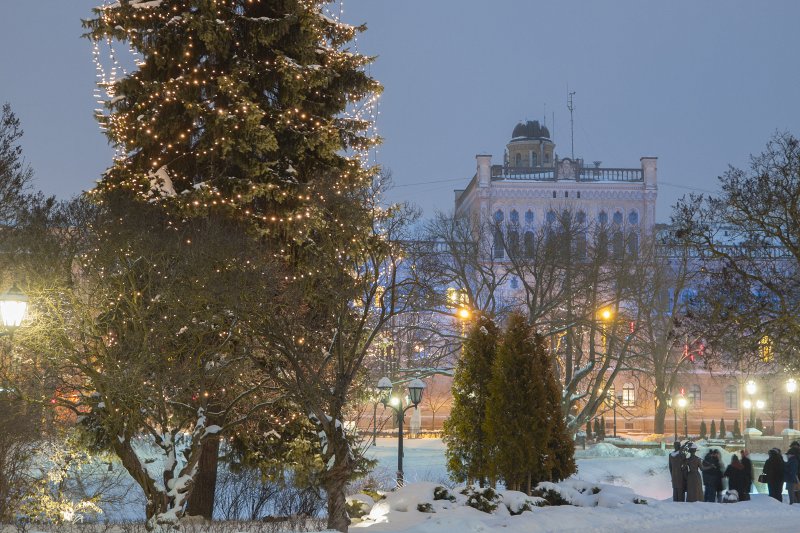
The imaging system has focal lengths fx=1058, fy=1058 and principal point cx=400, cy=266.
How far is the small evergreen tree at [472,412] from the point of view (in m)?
21.6

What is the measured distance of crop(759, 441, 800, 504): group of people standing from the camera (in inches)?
954

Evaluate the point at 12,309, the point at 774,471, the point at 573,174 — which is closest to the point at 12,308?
the point at 12,309

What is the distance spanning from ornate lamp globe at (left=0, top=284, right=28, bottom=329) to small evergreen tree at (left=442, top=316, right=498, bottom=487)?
1019 centimetres

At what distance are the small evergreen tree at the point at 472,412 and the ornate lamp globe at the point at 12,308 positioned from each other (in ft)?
33.4

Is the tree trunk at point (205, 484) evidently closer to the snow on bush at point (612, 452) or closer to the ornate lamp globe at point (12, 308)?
the ornate lamp globe at point (12, 308)

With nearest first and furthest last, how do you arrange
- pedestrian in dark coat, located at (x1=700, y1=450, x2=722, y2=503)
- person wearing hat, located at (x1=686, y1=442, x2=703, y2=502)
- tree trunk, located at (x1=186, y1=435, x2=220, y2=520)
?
tree trunk, located at (x1=186, y1=435, x2=220, y2=520)
person wearing hat, located at (x1=686, y1=442, x2=703, y2=502)
pedestrian in dark coat, located at (x1=700, y1=450, x2=722, y2=503)

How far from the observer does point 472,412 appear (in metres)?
21.8

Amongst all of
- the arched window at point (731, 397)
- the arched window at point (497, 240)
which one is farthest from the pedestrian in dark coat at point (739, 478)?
the arched window at point (731, 397)

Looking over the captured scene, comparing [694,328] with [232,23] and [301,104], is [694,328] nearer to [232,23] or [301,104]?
[301,104]

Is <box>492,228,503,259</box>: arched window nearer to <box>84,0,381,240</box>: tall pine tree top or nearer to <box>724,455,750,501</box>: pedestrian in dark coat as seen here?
<box>724,455,750,501</box>: pedestrian in dark coat

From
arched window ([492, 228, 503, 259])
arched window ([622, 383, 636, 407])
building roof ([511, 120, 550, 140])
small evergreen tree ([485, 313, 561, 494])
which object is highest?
building roof ([511, 120, 550, 140])

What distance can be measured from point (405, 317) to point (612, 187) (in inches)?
1272

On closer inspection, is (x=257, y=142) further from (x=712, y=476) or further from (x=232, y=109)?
(x=712, y=476)

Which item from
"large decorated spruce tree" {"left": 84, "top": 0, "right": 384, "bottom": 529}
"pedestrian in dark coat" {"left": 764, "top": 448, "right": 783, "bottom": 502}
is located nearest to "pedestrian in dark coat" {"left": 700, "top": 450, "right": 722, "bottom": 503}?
"pedestrian in dark coat" {"left": 764, "top": 448, "right": 783, "bottom": 502}
